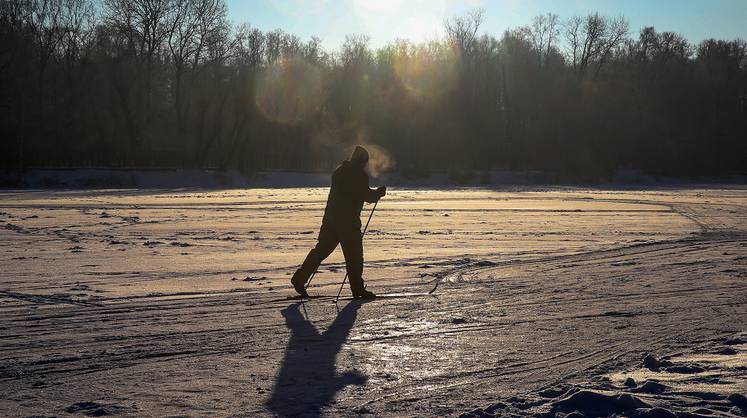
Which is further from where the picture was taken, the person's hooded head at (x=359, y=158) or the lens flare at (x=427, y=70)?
the lens flare at (x=427, y=70)

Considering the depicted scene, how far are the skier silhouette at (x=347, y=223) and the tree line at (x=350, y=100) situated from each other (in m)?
46.8

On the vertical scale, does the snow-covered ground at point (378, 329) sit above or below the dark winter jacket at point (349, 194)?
below

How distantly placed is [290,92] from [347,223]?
200 ft

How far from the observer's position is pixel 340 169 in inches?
422

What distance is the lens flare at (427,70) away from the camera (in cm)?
7500

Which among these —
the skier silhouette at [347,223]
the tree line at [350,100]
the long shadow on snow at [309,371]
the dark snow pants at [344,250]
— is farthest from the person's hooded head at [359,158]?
the tree line at [350,100]

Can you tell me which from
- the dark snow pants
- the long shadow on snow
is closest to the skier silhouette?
the dark snow pants

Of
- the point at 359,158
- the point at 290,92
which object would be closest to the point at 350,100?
the point at 290,92

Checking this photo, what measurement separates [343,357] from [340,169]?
3675 mm

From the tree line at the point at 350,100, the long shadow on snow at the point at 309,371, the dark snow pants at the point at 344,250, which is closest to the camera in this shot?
the long shadow on snow at the point at 309,371

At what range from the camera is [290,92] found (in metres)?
70.6

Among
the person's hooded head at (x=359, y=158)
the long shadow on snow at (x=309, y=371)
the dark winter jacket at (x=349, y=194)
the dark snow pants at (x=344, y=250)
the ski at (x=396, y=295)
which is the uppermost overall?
the person's hooded head at (x=359, y=158)

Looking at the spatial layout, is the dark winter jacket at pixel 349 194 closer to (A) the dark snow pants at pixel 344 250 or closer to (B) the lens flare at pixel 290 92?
(A) the dark snow pants at pixel 344 250

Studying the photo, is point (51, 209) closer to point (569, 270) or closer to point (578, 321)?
point (569, 270)
